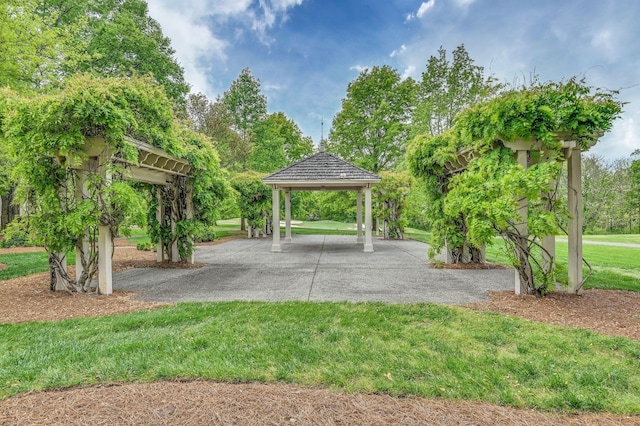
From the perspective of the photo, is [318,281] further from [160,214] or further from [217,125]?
[217,125]

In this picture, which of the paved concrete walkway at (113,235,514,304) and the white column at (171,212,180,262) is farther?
the white column at (171,212,180,262)

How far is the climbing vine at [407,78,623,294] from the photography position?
4.36 meters

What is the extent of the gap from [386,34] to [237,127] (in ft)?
51.9

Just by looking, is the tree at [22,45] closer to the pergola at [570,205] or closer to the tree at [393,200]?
the pergola at [570,205]

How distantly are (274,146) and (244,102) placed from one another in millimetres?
5598

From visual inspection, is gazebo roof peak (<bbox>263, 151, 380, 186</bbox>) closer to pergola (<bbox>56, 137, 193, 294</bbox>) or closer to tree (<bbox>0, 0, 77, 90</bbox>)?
pergola (<bbox>56, 137, 193, 294</bbox>)

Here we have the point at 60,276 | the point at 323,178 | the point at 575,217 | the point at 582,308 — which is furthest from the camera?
the point at 323,178

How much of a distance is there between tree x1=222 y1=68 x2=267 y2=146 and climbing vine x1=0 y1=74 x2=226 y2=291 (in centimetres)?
2020

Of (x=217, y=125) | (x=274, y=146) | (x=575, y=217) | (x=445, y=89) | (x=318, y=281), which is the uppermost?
(x=445, y=89)

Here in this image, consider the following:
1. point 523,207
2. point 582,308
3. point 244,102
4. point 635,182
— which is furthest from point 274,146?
point 635,182

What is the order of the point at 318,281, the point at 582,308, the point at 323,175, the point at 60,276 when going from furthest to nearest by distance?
1. the point at 323,175
2. the point at 318,281
3. the point at 60,276
4. the point at 582,308

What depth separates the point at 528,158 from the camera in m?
5.14

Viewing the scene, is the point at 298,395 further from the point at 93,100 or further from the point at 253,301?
the point at 93,100

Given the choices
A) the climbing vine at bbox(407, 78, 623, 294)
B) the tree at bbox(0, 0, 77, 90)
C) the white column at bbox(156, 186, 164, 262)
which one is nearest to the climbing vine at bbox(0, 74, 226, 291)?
the white column at bbox(156, 186, 164, 262)
